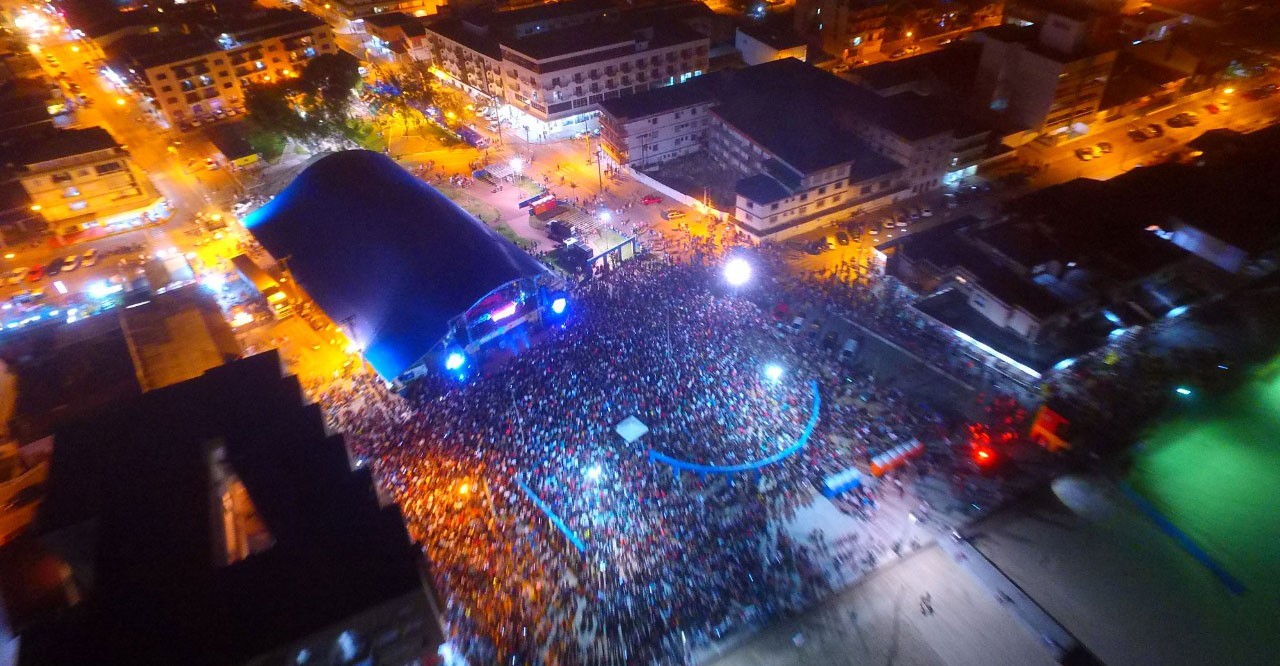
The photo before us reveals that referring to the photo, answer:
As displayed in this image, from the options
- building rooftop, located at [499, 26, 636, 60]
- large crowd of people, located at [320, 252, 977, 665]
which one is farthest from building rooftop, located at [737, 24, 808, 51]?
large crowd of people, located at [320, 252, 977, 665]

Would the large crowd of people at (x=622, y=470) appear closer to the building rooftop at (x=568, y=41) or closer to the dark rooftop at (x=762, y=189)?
the dark rooftop at (x=762, y=189)

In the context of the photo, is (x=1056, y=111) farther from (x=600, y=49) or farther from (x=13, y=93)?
(x=13, y=93)

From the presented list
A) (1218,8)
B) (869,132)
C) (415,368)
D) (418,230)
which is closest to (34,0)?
(418,230)

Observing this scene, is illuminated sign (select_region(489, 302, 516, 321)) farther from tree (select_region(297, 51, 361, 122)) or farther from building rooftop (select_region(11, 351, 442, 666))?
tree (select_region(297, 51, 361, 122))

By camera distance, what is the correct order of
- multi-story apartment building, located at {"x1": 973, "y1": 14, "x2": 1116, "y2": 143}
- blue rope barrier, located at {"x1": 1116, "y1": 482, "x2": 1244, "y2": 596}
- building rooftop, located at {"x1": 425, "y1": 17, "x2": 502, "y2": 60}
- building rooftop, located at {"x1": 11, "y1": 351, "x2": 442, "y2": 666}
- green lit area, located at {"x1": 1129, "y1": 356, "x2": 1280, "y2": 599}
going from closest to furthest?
building rooftop, located at {"x1": 11, "y1": 351, "x2": 442, "y2": 666}
blue rope barrier, located at {"x1": 1116, "y1": 482, "x2": 1244, "y2": 596}
green lit area, located at {"x1": 1129, "y1": 356, "x2": 1280, "y2": 599}
multi-story apartment building, located at {"x1": 973, "y1": 14, "x2": 1116, "y2": 143}
building rooftop, located at {"x1": 425, "y1": 17, "x2": 502, "y2": 60}

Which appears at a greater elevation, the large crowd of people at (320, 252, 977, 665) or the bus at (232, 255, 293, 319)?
the bus at (232, 255, 293, 319)

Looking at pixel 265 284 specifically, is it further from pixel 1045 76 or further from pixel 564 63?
pixel 1045 76
